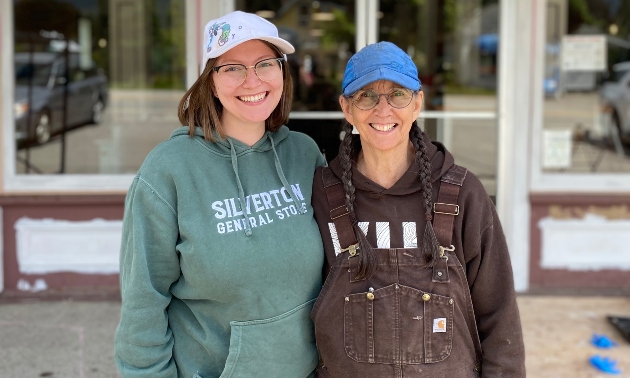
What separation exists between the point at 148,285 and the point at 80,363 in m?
2.44

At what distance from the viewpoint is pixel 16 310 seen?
4.93 m

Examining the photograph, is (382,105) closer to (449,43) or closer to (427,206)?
(427,206)

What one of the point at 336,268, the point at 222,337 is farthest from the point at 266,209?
the point at 222,337

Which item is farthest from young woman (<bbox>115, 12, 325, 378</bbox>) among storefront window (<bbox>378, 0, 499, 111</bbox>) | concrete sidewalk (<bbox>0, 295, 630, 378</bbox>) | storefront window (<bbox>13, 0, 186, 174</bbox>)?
storefront window (<bbox>378, 0, 499, 111</bbox>)

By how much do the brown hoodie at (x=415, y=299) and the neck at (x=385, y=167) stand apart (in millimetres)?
45

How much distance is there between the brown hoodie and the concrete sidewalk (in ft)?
6.87

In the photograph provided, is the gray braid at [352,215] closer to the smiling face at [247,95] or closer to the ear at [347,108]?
the ear at [347,108]

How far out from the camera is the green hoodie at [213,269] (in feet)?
6.14

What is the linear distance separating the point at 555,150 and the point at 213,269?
13.8 ft

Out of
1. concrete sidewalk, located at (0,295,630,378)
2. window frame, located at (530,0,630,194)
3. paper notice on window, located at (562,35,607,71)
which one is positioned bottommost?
concrete sidewalk, located at (0,295,630,378)

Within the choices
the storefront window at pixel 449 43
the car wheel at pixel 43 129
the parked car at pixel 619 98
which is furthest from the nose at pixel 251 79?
Answer: the parked car at pixel 619 98

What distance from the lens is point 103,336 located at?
446cm

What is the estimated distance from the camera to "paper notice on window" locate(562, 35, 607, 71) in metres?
5.54

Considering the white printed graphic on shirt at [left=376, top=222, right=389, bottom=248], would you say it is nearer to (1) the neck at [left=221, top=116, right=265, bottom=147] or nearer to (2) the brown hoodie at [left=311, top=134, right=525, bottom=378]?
(2) the brown hoodie at [left=311, top=134, right=525, bottom=378]
